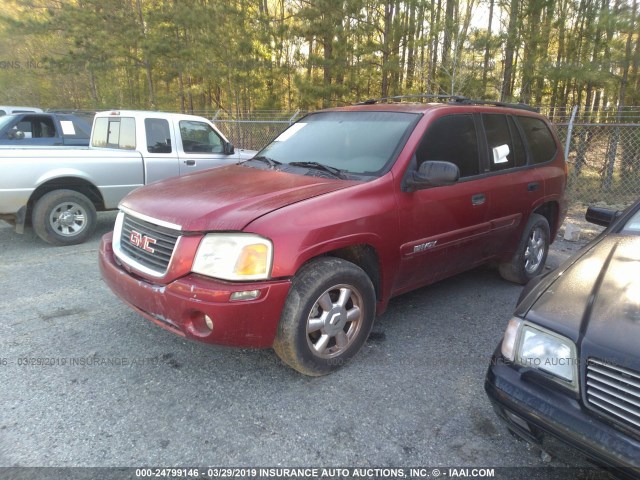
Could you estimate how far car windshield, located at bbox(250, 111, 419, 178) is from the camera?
3266 mm

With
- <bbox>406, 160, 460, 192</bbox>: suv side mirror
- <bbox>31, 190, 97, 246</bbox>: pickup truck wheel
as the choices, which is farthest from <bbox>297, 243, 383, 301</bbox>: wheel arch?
<bbox>31, 190, 97, 246</bbox>: pickup truck wheel

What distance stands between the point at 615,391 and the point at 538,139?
3522 mm

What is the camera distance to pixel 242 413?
2562mm

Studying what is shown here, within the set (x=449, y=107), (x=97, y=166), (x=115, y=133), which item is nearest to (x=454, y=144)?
(x=449, y=107)

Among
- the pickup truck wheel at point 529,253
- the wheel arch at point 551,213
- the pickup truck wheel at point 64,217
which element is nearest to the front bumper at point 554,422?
the pickup truck wheel at point 529,253

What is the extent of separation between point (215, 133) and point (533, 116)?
187 inches

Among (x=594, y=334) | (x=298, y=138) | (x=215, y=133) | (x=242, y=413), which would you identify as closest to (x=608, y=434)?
(x=594, y=334)

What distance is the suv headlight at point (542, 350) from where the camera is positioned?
1.85 meters

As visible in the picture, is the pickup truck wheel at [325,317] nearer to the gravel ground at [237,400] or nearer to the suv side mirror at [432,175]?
the gravel ground at [237,400]

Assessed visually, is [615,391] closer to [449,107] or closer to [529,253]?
[449,107]

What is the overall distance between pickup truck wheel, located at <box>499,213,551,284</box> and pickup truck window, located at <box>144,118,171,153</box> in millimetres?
5053

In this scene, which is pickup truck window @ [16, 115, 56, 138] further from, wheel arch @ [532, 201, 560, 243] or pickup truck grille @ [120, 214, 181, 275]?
wheel arch @ [532, 201, 560, 243]

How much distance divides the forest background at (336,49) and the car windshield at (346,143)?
8.05 m

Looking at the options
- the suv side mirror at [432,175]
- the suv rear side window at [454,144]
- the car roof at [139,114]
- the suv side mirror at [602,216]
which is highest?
the car roof at [139,114]
